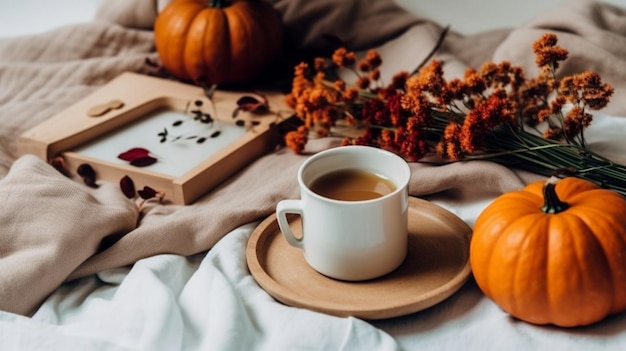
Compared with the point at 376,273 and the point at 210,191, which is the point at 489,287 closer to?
the point at 376,273

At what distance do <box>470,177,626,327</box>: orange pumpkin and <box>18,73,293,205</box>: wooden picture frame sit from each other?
0.50 m

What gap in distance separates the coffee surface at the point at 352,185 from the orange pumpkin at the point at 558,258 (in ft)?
0.49

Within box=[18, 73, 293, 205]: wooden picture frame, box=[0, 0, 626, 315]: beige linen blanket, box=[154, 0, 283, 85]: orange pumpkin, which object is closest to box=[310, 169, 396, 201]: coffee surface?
box=[0, 0, 626, 315]: beige linen blanket

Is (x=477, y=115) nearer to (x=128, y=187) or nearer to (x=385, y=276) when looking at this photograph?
(x=385, y=276)

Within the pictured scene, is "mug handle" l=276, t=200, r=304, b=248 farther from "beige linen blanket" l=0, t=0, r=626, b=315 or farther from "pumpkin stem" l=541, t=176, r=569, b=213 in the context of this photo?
"pumpkin stem" l=541, t=176, r=569, b=213

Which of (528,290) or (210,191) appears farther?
(210,191)

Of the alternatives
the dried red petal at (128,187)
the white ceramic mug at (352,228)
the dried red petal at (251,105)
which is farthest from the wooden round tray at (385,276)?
the dried red petal at (251,105)

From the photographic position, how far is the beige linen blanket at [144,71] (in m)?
1.05

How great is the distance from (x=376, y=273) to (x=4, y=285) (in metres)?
0.44

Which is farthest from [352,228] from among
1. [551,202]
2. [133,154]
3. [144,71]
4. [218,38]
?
[144,71]

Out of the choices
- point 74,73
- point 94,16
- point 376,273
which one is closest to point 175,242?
point 376,273

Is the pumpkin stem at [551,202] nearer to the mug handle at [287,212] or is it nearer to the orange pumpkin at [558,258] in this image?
the orange pumpkin at [558,258]

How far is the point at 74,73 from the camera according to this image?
1.60m

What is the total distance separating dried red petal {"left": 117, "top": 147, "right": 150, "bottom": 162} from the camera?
51.3 inches
